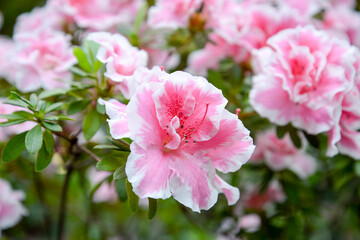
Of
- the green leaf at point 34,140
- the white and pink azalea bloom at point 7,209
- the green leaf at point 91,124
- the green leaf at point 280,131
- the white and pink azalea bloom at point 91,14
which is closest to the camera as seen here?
the green leaf at point 34,140

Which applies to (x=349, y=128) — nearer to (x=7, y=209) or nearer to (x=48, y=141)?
(x=48, y=141)

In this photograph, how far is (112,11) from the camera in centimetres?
155

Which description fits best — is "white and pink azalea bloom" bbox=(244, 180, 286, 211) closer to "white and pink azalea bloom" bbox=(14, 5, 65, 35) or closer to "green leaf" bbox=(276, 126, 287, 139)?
"green leaf" bbox=(276, 126, 287, 139)

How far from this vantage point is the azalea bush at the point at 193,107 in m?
0.76

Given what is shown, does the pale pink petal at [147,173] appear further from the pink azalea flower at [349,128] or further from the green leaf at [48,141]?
the pink azalea flower at [349,128]

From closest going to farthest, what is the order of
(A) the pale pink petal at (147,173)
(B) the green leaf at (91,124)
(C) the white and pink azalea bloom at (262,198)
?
(A) the pale pink petal at (147,173) → (B) the green leaf at (91,124) → (C) the white and pink azalea bloom at (262,198)

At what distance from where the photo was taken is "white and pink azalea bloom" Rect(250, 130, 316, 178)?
4.36 ft

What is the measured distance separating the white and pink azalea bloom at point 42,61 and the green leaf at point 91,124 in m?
0.20

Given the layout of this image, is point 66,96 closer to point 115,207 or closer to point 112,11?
point 112,11

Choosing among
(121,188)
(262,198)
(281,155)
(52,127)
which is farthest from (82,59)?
(262,198)

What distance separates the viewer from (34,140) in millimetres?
858

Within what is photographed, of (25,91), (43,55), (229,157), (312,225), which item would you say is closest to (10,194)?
(25,91)

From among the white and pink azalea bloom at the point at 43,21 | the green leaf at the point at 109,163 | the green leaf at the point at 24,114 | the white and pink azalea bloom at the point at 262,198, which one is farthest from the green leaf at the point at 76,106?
the white and pink azalea bloom at the point at 262,198

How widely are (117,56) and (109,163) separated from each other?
261 millimetres
